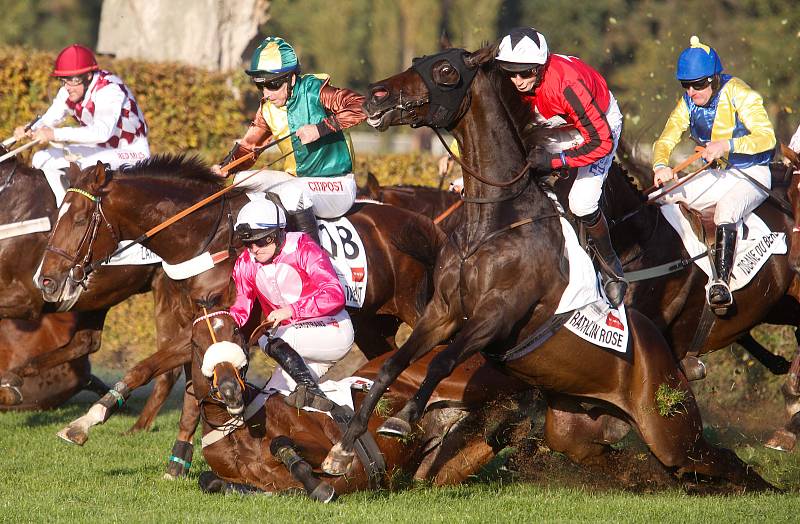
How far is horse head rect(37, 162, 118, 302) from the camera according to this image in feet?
22.5

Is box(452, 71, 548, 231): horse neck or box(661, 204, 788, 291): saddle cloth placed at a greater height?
box(452, 71, 548, 231): horse neck

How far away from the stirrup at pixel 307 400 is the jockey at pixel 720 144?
2.61 metres

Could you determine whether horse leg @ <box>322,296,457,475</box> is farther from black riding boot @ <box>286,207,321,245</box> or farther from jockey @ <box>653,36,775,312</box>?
jockey @ <box>653,36,775,312</box>

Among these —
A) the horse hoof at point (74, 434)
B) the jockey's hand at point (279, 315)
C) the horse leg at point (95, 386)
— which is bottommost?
the horse leg at point (95, 386)

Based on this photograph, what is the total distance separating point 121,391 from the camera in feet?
20.3

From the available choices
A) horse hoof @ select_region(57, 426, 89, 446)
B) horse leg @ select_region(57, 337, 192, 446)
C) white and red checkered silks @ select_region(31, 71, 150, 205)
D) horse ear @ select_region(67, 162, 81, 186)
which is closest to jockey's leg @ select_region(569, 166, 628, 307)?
horse leg @ select_region(57, 337, 192, 446)

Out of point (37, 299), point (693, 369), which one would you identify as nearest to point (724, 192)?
A: point (693, 369)

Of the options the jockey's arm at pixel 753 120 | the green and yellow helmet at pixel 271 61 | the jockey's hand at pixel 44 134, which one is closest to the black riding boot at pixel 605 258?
the jockey's arm at pixel 753 120

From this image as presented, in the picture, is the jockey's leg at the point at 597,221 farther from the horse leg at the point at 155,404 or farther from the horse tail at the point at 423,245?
the horse leg at the point at 155,404

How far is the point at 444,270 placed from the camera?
18.6 ft

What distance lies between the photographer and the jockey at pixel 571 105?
218 inches

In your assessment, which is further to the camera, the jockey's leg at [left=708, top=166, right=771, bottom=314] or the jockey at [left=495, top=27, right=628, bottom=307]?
the jockey's leg at [left=708, top=166, right=771, bottom=314]

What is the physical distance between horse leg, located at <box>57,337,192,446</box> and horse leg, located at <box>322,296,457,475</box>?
1.38 m

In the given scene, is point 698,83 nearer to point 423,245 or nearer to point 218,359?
point 423,245
